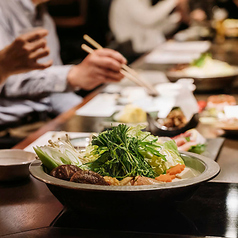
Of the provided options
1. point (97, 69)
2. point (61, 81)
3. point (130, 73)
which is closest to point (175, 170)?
point (130, 73)

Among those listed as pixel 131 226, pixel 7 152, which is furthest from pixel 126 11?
pixel 131 226

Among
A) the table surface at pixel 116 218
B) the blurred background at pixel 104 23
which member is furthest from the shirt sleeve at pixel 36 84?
the blurred background at pixel 104 23

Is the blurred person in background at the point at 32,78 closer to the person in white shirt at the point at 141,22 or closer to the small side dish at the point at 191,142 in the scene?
the small side dish at the point at 191,142

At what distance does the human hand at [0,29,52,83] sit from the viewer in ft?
8.25

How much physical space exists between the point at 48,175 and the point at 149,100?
1874 mm

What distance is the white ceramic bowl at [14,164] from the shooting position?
148 cm

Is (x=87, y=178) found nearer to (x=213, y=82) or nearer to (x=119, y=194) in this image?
(x=119, y=194)

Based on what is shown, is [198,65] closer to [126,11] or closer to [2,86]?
[2,86]

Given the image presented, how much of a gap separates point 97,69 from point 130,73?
0.32 metres

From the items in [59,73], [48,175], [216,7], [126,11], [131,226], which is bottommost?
[216,7]

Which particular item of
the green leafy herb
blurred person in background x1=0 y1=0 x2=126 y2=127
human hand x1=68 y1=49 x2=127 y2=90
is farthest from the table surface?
blurred person in background x1=0 y1=0 x2=126 y2=127

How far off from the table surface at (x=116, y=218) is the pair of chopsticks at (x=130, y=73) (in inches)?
47.1

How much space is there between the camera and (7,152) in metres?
1.62

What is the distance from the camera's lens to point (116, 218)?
3.68 ft
